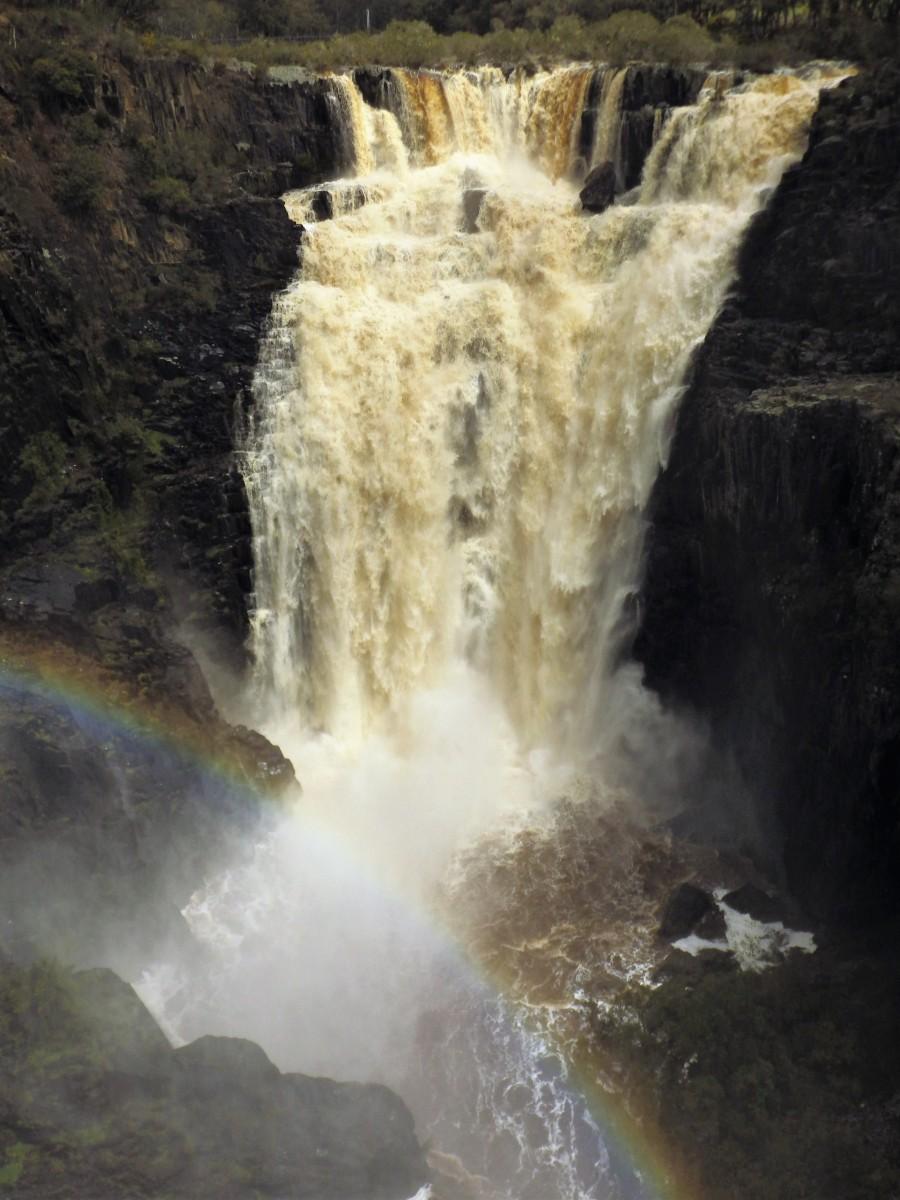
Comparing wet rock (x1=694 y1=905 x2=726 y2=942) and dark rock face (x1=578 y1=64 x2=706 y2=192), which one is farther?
dark rock face (x1=578 y1=64 x2=706 y2=192)

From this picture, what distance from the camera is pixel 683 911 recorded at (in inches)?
885

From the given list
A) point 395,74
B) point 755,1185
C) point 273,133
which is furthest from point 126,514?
point 755,1185

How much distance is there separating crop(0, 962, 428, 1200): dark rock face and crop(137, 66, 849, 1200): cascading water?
20.3ft

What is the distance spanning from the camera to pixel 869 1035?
1820 cm

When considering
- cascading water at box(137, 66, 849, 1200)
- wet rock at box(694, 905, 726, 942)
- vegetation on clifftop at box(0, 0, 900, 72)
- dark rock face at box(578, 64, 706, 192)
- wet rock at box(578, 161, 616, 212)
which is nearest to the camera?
wet rock at box(694, 905, 726, 942)

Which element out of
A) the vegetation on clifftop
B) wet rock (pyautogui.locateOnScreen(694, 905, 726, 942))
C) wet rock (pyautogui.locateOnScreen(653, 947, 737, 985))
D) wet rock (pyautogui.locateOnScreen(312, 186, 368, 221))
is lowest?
wet rock (pyautogui.locateOnScreen(694, 905, 726, 942))

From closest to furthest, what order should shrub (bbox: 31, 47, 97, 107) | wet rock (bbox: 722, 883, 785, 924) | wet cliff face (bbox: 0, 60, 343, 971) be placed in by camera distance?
wet cliff face (bbox: 0, 60, 343, 971) → wet rock (bbox: 722, 883, 785, 924) → shrub (bbox: 31, 47, 97, 107)

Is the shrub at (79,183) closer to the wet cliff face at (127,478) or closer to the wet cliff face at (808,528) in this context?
the wet cliff face at (127,478)

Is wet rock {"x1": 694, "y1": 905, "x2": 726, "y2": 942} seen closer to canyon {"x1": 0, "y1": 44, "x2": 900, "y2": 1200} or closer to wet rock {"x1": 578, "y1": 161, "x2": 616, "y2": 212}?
canyon {"x1": 0, "y1": 44, "x2": 900, "y2": 1200}

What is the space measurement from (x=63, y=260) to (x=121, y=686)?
12.9 metres

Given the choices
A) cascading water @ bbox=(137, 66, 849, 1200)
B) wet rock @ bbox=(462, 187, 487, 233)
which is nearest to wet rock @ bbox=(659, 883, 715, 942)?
cascading water @ bbox=(137, 66, 849, 1200)

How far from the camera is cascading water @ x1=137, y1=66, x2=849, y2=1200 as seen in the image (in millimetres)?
26234

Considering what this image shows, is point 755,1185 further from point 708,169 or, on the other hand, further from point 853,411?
point 708,169

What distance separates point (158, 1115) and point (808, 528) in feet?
57.2
